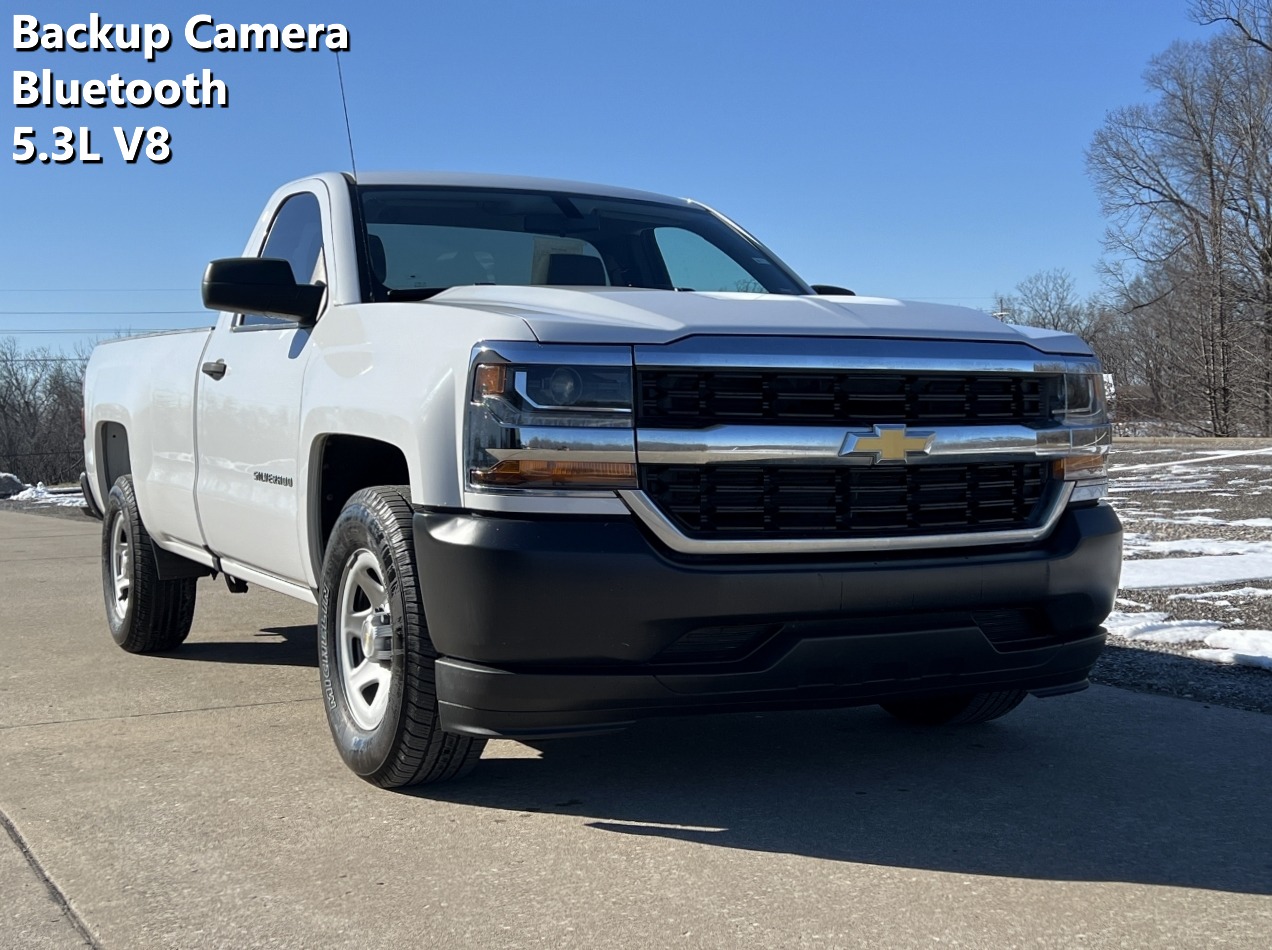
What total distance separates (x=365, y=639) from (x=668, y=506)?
3.66 feet

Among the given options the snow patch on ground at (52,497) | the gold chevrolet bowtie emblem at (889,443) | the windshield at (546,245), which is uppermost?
the windshield at (546,245)

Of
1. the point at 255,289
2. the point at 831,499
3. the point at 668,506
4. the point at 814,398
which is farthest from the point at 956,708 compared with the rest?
the point at 255,289

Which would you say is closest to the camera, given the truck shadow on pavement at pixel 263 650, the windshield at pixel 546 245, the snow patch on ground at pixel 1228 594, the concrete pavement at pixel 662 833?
the concrete pavement at pixel 662 833

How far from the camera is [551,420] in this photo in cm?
340

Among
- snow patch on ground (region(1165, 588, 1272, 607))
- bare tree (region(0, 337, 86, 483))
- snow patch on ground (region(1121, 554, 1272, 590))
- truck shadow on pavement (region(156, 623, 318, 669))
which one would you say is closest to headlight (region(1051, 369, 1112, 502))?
snow patch on ground (region(1165, 588, 1272, 607))

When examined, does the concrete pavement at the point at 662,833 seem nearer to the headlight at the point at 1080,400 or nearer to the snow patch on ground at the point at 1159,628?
the snow patch on ground at the point at 1159,628

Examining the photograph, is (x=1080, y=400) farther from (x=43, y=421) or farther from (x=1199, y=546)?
(x=43, y=421)

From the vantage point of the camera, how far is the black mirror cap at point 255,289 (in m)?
4.50

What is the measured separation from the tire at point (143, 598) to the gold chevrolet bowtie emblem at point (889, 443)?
12.6 ft

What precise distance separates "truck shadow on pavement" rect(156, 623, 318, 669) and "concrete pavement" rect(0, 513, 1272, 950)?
0.89 metres

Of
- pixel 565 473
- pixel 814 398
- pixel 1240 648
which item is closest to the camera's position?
pixel 565 473

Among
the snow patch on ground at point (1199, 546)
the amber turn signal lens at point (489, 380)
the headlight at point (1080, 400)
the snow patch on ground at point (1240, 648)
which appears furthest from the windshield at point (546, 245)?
the snow patch on ground at point (1199, 546)

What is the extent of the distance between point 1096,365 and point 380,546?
2095 millimetres

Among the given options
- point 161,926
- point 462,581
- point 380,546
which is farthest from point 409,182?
point 161,926
